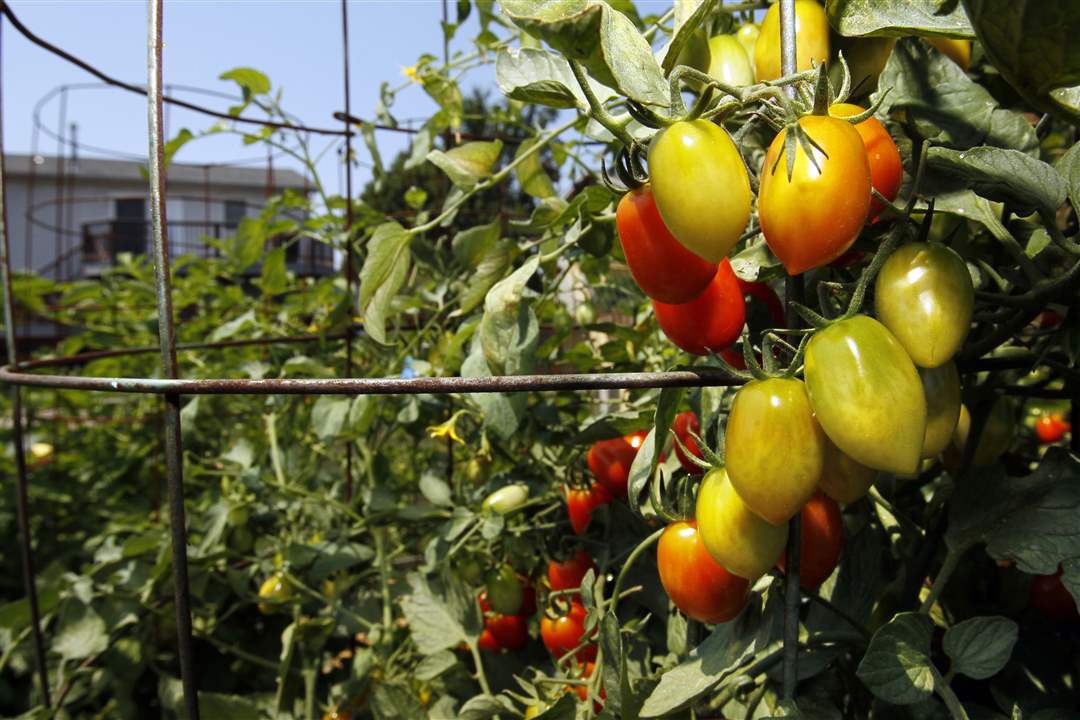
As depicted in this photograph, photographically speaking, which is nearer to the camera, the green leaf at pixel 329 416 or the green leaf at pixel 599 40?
the green leaf at pixel 599 40

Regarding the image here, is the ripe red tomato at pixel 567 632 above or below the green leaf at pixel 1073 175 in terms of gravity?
below

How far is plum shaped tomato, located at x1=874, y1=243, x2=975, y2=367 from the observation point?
0.29 m

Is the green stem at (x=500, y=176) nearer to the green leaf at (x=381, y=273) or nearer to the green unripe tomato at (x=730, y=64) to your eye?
the green leaf at (x=381, y=273)

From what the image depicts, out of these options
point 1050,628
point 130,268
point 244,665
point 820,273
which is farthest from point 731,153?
point 130,268

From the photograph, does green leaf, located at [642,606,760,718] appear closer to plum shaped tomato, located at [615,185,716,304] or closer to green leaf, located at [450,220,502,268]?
plum shaped tomato, located at [615,185,716,304]

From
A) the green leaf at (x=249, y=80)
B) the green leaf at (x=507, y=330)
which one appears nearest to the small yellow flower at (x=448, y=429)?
the green leaf at (x=507, y=330)

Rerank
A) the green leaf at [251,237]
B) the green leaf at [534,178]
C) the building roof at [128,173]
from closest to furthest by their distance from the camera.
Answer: the green leaf at [534,178]
the green leaf at [251,237]
the building roof at [128,173]

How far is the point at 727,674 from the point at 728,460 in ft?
0.53

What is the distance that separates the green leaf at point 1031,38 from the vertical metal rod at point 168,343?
39cm

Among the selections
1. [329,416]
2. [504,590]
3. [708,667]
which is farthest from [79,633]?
[708,667]

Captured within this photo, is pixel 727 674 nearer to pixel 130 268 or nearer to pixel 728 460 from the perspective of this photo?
pixel 728 460

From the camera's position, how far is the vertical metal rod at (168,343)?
408 millimetres

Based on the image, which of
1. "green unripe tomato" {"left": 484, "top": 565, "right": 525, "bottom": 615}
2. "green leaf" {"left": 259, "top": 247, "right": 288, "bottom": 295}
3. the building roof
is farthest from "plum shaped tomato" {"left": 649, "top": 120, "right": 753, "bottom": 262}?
the building roof

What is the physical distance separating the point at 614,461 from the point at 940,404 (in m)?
→ 0.27
